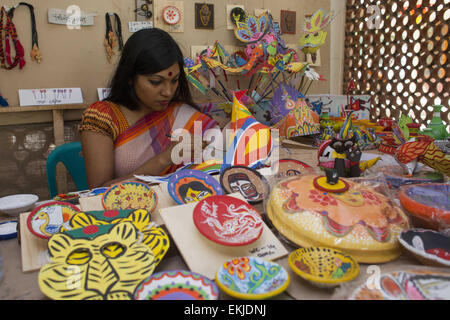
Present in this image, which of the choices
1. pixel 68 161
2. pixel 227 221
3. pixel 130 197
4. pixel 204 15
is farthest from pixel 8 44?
pixel 227 221

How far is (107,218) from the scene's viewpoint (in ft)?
2.00

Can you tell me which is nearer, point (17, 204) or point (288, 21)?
point (17, 204)

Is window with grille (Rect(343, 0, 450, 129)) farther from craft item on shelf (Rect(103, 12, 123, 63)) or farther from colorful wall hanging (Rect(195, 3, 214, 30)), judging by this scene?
craft item on shelf (Rect(103, 12, 123, 63))

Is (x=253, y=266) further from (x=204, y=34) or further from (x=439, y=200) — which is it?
(x=204, y=34)

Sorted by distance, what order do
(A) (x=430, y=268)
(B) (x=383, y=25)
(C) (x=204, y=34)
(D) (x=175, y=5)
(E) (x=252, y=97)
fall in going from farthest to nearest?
(B) (x=383, y=25), (C) (x=204, y=34), (D) (x=175, y=5), (E) (x=252, y=97), (A) (x=430, y=268)

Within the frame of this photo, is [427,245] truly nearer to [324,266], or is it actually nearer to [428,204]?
[428,204]

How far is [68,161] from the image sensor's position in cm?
158

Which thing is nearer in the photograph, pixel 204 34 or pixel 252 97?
pixel 252 97

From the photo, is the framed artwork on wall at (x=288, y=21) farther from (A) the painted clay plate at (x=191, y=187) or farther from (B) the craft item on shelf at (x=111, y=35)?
(A) the painted clay plate at (x=191, y=187)

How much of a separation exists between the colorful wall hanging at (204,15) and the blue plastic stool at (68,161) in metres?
1.15

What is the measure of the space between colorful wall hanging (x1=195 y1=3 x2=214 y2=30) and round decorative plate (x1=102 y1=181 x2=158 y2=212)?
66.2 inches

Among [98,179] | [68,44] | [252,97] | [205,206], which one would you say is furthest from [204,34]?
[205,206]

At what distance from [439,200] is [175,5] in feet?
6.19

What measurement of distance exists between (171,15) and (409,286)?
2.01 metres
